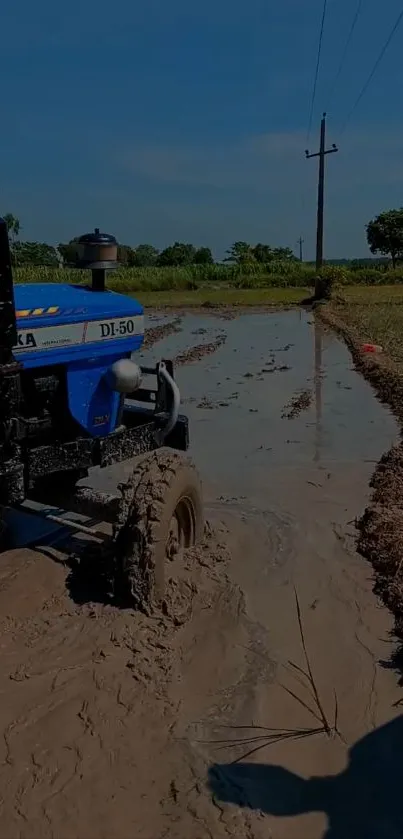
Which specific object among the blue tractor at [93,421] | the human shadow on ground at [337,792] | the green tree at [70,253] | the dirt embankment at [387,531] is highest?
the green tree at [70,253]

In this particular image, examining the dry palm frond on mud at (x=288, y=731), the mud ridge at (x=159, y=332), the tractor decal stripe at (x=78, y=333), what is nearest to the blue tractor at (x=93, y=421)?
the tractor decal stripe at (x=78, y=333)

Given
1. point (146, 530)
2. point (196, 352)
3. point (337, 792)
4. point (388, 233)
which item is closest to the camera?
point (337, 792)

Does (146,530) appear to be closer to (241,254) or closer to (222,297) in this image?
(222,297)

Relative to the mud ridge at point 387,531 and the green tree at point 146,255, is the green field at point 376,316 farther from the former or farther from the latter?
the green tree at point 146,255

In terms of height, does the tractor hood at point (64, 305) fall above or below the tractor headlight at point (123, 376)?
above

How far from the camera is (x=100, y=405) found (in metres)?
4.11

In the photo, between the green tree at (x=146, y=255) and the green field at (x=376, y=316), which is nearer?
the green field at (x=376, y=316)

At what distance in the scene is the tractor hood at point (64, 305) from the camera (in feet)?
11.8

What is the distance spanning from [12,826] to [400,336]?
1437 centimetres

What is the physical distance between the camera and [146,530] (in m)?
3.53

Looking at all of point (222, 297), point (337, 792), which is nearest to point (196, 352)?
point (337, 792)

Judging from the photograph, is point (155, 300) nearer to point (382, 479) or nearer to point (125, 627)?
point (382, 479)

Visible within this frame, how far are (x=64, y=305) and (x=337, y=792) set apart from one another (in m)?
2.51

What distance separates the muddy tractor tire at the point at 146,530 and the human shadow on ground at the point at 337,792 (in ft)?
3.30
